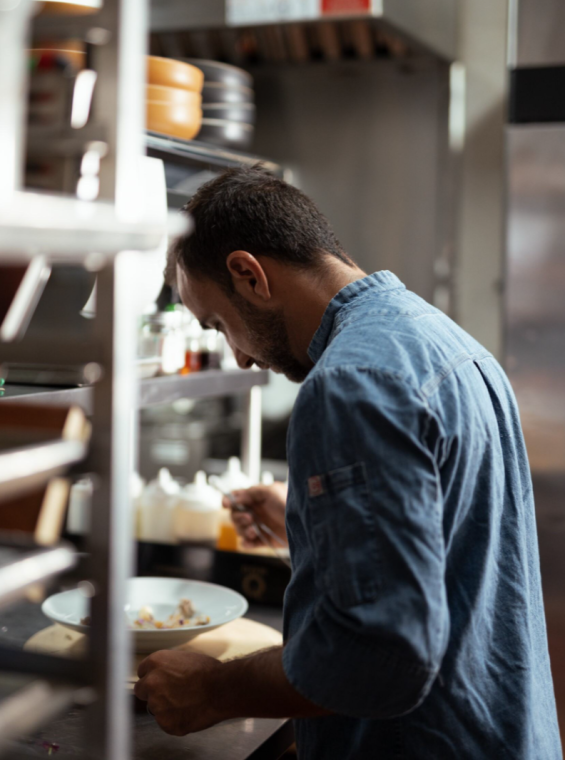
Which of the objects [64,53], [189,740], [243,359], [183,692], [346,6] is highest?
[346,6]

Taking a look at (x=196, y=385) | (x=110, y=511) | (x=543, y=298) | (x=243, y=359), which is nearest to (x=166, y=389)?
(x=196, y=385)

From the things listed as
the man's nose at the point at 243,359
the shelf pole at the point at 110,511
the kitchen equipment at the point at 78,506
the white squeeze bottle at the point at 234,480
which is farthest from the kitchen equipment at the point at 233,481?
the shelf pole at the point at 110,511

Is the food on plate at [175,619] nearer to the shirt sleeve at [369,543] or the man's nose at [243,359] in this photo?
the man's nose at [243,359]

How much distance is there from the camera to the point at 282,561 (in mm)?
1726

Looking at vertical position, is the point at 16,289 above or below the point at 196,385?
above

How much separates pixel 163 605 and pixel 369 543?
92cm

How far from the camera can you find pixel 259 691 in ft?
3.42

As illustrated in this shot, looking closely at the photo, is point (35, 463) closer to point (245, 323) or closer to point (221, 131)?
point (245, 323)

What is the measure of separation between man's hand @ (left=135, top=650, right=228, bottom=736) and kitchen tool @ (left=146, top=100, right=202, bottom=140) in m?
1.06

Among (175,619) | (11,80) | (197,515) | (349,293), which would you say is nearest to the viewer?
(11,80)

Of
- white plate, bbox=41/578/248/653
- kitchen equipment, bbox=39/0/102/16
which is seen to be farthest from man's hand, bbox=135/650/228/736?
kitchen equipment, bbox=39/0/102/16

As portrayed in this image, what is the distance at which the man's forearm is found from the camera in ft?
3.37

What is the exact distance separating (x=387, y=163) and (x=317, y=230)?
1.60m

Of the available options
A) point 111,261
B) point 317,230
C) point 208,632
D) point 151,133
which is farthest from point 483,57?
point 111,261
